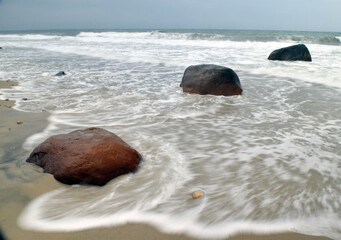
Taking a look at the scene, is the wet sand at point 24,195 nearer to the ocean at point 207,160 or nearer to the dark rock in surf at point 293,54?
the ocean at point 207,160

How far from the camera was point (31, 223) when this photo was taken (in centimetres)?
155

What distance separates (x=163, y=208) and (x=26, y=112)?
2.87 meters

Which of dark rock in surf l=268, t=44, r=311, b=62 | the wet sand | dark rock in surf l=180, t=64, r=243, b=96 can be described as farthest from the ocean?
dark rock in surf l=268, t=44, r=311, b=62

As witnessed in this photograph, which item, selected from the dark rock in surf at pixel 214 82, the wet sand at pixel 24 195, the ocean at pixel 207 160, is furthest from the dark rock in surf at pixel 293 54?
the wet sand at pixel 24 195

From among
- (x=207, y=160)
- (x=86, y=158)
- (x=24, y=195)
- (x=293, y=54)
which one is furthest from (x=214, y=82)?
(x=293, y=54)

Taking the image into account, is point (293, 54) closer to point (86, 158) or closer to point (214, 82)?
point (214, 82)

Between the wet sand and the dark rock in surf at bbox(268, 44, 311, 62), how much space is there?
8.91 meters

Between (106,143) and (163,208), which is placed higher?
(106,143)

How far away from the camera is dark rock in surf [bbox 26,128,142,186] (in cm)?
196

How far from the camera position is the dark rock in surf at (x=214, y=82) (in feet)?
15.8

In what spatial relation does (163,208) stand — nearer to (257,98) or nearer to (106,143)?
(106,143)

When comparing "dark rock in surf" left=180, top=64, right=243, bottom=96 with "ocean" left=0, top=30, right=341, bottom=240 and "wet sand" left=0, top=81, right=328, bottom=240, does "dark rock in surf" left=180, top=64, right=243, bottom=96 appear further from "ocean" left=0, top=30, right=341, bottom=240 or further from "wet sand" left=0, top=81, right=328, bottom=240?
"wet sand" left=0, top=81, right=328, bottom=240

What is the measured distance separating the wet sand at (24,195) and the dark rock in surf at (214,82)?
9.08 feet

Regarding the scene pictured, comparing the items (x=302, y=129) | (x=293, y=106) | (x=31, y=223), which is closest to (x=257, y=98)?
(x=293, y=106)
